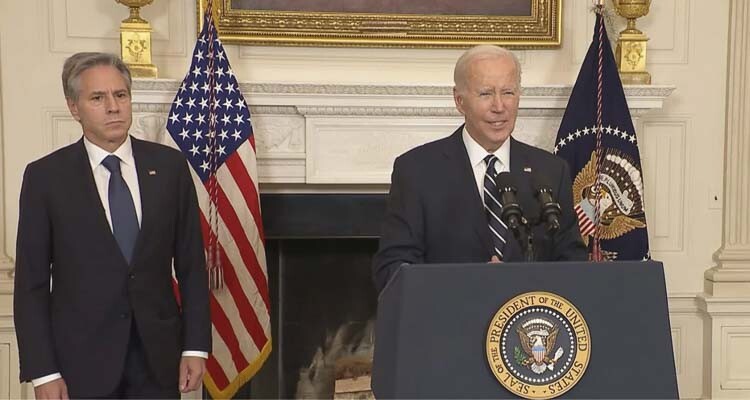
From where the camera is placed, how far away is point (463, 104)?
2.51m

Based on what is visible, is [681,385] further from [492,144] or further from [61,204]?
[61,204]

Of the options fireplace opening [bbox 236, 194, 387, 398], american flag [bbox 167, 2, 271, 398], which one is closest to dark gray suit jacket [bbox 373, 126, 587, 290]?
american flag [bbox 167, 2, 271, 398]

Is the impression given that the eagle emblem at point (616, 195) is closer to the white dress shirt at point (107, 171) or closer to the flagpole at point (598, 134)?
the flagpole at point (598, 134)

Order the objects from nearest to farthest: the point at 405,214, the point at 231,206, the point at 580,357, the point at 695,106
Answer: the point at 580,357
the point at 405,214
the point at 231,206
the point at 695,106

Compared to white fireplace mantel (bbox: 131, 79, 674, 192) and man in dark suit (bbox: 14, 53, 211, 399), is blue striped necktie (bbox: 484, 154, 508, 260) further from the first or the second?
white fireplace mantel (bbox: 131, 79, 674, 192)

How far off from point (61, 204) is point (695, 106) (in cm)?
315

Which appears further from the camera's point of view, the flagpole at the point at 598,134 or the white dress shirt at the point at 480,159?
the flagpole at the point at 598,134

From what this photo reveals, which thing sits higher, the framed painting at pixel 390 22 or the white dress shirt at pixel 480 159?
the framed painting at pixel 390 22

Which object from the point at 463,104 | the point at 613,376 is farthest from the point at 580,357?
the point at 463,104

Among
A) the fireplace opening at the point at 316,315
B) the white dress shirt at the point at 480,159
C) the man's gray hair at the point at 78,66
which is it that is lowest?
the fireplace opening at the point at 316,315

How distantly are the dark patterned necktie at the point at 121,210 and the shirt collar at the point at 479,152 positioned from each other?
3.14ft

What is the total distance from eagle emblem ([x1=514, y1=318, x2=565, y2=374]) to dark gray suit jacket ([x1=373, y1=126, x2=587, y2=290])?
1.95 ft

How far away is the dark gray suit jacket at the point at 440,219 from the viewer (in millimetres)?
2410

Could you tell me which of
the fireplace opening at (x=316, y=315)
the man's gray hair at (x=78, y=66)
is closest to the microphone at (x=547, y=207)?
the man's gray hair at (x=78, y=66)
